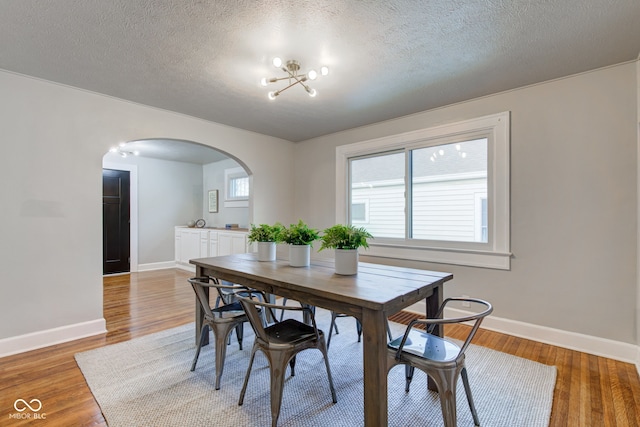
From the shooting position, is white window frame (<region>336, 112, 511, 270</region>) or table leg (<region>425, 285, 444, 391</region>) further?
white window frame (<region>336, 112, 511, 270</region>)

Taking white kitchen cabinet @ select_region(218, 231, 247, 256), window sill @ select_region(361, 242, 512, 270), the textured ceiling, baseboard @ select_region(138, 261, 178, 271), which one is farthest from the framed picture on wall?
window sill @ select_region(361, 242, 512, 270)

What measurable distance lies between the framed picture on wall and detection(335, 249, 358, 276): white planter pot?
5323 mm

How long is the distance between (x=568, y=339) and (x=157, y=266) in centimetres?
669

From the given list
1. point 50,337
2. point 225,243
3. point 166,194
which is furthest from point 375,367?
point 166,194

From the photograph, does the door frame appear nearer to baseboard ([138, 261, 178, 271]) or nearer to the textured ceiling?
baseboard ([138, 261, 178, 271])

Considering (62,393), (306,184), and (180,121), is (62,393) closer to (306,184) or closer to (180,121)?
(180,121)

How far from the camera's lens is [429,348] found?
5.43 ft

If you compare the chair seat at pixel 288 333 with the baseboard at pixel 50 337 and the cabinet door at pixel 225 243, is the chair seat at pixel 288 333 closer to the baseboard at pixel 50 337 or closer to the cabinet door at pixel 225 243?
the baseboard at pixel 50 337

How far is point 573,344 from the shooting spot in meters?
2.60

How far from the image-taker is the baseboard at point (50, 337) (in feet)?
8.29

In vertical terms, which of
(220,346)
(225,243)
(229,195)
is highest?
(229,195)

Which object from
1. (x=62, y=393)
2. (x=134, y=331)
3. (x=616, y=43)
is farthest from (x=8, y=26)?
(x=616, y=43)

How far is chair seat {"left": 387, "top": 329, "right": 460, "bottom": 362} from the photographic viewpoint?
61.7 inches

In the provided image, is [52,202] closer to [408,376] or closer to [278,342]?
[278,342]
